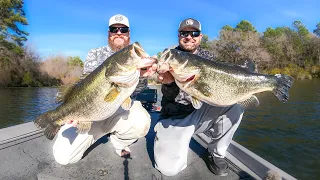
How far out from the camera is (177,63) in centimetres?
337

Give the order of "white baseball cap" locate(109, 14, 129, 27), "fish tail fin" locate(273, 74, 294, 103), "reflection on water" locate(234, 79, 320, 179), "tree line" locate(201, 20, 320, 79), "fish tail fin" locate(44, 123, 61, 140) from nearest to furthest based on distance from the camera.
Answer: "fish tail fin" locate(44, 123, 61, 140), "fish tail fin" locate(273, 74, 294, 103), "white baseball cap" locate(109, 14, 129, 27), "reflection on water" locate(234, 79, 320, 179), "tree line" locate(201, 20, 320, 79)

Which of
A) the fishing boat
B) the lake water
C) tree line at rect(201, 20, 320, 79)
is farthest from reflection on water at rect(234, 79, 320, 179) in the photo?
tree line at rect(201, 20, 320, 79)

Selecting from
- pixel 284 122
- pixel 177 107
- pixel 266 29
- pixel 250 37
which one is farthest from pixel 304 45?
pixel 177 107

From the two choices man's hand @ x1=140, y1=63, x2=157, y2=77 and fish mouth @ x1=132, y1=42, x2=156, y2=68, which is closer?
fish mouth @ x1=132, y1=42, x2=156, y2=68

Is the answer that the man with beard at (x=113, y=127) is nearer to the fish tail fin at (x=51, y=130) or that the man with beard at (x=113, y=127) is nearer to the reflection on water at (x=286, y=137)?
the fish tail fin at (x=51, y=130)

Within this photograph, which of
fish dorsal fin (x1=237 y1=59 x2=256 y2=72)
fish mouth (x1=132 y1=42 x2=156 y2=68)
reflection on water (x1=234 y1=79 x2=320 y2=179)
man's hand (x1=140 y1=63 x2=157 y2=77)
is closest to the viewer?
fish mouth (x1=132 y1=42 x2=156 y2=68)

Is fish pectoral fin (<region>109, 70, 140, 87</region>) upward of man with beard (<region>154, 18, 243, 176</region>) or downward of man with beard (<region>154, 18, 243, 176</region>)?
upward

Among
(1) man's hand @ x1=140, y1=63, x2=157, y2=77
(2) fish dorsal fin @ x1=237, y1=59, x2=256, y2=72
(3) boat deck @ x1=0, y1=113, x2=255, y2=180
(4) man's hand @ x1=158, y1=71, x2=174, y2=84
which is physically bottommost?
(3) boat deck @ x1=0, y1=113, x2=255, y2=180

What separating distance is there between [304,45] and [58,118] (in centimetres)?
7366

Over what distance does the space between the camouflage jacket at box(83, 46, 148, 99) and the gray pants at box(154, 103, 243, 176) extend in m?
0.67

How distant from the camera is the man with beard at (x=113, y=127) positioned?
13.4 ft

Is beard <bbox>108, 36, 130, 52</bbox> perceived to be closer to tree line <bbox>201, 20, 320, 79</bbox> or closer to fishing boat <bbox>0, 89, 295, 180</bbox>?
fishing boat <bbox>0, 89, 295, 180</bbox>

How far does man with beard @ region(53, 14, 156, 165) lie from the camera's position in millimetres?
4074

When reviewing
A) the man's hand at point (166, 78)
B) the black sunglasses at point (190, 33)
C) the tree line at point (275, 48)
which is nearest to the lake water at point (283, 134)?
the black sunglasses at point (190, 33)
